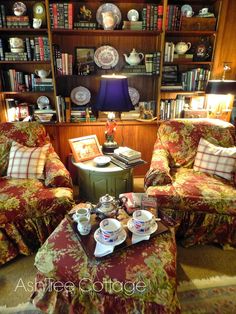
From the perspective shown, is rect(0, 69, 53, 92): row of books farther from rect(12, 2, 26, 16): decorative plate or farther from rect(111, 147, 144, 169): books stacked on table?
rect(111, 147, 144, 169): books stacked on table

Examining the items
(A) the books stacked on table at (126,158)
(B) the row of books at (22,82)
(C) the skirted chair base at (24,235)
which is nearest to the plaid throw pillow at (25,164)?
(C) the skirted chair base at (24,235)

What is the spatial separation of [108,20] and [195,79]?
1.11 m

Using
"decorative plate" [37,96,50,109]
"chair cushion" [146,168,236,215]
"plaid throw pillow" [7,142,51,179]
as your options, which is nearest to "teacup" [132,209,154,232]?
"chair cushion" [146,168,236,215]

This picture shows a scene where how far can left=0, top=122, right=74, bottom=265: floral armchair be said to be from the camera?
5.19ft

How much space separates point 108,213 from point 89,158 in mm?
789

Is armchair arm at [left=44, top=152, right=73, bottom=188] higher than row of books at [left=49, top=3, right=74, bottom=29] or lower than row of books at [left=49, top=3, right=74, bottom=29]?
lower

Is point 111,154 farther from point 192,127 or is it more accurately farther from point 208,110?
point 208,110

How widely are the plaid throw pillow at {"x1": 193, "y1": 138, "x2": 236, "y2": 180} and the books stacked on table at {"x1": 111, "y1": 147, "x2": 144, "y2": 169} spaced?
0.52 m

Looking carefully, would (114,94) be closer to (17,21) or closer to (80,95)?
(80,95)

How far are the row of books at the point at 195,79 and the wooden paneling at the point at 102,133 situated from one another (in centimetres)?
58

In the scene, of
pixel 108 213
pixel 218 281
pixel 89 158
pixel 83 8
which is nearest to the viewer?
pixel 108 213

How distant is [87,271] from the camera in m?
1.07

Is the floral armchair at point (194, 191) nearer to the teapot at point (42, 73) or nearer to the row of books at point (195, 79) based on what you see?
the row of books at point (195, 79)

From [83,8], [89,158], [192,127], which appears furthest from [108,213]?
[83,8]
